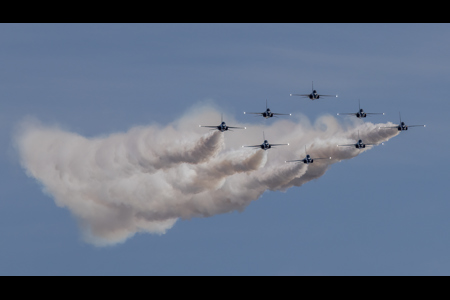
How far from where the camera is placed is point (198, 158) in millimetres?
199000
